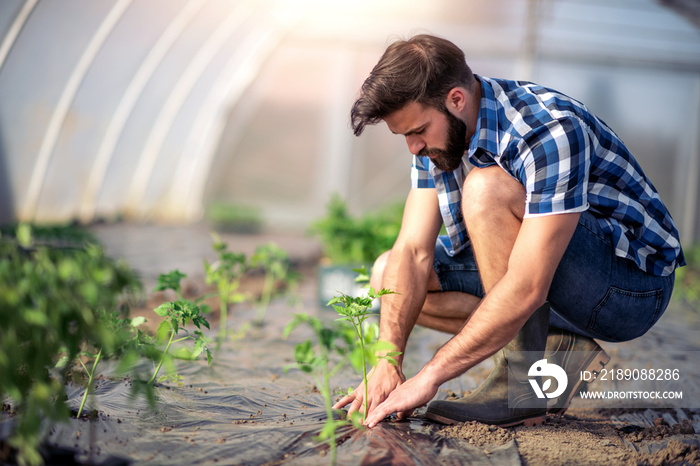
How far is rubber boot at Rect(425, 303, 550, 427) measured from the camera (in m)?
1.64

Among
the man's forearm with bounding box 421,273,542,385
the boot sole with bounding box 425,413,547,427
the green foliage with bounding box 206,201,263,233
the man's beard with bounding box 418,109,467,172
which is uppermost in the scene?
the man's beard with bounding box 418,109,467,172

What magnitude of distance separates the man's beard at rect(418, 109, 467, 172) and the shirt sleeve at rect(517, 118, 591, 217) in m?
0.22

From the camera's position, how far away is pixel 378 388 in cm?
165

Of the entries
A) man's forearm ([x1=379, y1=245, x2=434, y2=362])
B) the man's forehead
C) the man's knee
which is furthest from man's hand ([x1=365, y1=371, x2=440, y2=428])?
the man's forehead

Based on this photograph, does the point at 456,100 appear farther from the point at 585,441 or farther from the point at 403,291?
the point at 585,441

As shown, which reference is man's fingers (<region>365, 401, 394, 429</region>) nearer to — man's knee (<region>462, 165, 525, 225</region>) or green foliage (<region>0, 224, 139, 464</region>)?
man's knee (<region>462, 165, 525, 225</region>)

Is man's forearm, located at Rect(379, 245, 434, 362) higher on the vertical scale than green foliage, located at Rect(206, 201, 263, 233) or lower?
higher

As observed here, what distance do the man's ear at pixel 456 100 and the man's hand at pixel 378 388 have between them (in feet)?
2.50

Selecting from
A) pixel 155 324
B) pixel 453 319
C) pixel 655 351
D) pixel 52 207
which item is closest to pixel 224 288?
pixel 155 324

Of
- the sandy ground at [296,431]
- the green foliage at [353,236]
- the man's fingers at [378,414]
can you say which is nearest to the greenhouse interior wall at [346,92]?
the green foliage at [353,236]

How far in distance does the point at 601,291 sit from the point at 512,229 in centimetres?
35

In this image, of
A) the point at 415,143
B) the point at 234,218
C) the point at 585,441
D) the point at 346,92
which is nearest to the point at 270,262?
the point at 415,143

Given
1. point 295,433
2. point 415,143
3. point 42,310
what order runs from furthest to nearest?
point 415,143
point 295,433
point 42,310

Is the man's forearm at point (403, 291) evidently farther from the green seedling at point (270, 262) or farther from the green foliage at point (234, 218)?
the green foliage at point (234, 218)
